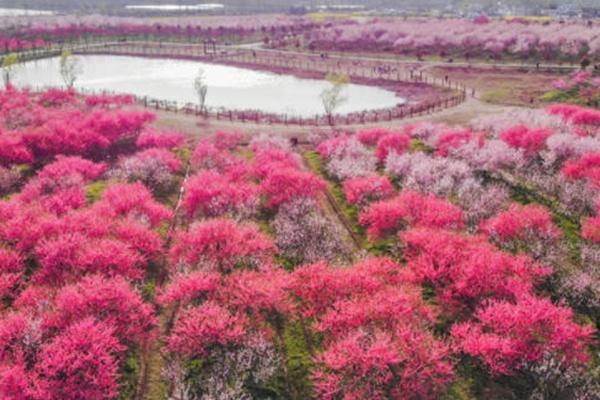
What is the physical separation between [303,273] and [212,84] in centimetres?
8456

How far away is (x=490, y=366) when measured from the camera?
26094 mm

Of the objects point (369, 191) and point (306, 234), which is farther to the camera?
point (369, 191)

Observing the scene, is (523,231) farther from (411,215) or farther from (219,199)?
(219,199)

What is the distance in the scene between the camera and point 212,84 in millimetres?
108188

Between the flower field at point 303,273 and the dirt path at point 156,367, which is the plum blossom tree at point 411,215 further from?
the dirt path at point 156,367

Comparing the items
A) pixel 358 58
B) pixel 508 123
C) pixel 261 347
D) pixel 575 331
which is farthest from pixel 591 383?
pixel 358 58

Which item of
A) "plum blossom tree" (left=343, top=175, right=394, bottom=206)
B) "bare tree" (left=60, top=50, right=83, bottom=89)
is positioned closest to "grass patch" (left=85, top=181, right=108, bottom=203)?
"plum blossom tree" (left=343, top=175, right=394, bottom=206)

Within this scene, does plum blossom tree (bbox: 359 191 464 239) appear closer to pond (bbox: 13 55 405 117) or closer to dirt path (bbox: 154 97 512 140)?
dirt path (bbox: 154 97 512 140)

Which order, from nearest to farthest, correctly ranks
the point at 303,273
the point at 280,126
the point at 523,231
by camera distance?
the point at 303,273 → the point at 523,231 → the point at 280,126

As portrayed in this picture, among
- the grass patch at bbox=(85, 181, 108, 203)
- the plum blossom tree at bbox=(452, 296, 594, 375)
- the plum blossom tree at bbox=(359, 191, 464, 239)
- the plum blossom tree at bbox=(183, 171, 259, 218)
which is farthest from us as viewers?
the grass patch at bbox=(85, 181, 108, 203)

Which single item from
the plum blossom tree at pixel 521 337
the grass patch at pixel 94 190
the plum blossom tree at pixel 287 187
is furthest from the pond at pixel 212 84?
the plum blossom tree at pixel 521 337

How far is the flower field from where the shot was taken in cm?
2500

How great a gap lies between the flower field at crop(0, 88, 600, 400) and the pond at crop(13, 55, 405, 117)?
3850 cm


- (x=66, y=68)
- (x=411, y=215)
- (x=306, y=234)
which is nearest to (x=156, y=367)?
(x=306, y=234)
